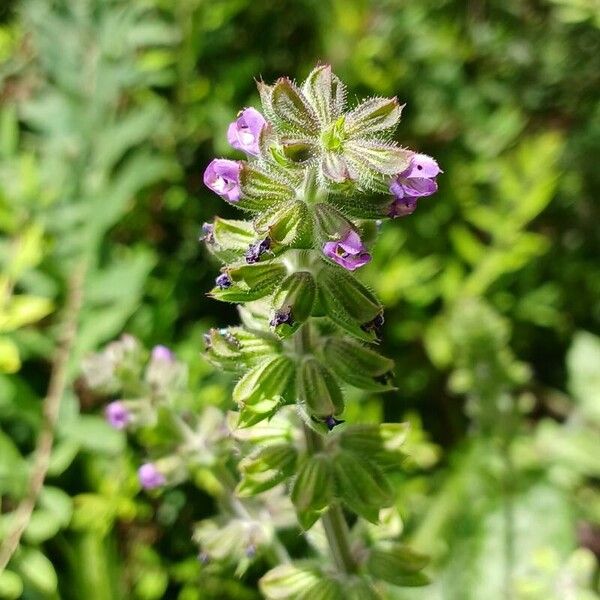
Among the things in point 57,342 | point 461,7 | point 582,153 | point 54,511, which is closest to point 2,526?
point 54,511

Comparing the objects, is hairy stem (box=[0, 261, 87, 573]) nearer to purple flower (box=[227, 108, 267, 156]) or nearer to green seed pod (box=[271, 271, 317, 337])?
green seed pod (box=[271, 271, 317, 337])

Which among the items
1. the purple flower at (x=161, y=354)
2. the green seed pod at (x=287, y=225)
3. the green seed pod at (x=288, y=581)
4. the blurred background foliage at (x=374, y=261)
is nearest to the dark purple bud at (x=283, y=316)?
the green seed pod at (x=287, y=225)

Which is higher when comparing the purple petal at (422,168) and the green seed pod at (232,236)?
the purple petal at (422,168)

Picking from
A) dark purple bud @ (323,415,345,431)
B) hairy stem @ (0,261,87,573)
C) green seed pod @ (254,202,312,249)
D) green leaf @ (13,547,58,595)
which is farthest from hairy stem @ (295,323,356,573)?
hairy stem @ (0,261,87,573)

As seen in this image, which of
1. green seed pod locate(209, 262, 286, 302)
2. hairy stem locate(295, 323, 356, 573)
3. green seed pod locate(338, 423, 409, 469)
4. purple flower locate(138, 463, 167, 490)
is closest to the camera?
green seed pod locate(209, 262, 286, 302)

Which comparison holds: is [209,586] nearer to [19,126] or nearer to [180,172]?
[180,172]

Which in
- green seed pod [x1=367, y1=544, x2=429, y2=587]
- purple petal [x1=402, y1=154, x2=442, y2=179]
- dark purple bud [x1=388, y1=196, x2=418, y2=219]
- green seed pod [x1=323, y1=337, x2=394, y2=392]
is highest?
purple petal [x1=402, y1=154, x2=442, y2=179]

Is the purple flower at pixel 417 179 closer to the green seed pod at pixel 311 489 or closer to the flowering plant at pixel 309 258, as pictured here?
the flowering plant at pixel 309 258
